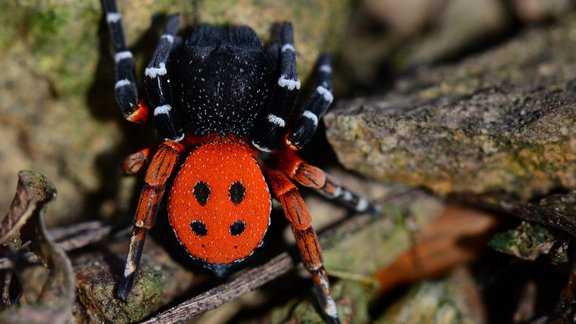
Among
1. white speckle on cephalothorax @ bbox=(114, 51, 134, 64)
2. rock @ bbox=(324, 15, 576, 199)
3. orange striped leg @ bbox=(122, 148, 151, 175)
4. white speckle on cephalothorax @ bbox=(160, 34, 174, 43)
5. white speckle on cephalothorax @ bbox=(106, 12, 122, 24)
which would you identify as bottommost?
orange striped leg @ bbox=(122, 148, 151, 175)

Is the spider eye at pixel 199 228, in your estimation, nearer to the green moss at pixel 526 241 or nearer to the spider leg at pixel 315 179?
the spider leg at pixel 315 179

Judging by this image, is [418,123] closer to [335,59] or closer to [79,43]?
[335,59]

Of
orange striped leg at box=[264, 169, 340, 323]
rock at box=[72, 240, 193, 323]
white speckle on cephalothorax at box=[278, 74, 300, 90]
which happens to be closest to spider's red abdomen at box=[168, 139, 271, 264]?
orange striped leg at box=[264, 169, 340, 323]

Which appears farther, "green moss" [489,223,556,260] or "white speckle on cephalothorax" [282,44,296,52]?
"white speckle on cephalothorax" [282,44,296,52]

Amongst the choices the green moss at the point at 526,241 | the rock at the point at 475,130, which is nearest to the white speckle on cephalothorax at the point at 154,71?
the rock at the point at 475,130

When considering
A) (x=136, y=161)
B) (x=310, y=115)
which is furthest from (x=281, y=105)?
(x=136, y=161)

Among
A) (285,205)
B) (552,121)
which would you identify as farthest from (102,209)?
(552,121)

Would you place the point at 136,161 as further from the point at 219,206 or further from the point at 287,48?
the point at 287,48

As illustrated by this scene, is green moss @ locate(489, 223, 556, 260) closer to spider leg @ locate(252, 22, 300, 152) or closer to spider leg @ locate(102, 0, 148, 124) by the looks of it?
spider leg @ locate(252, 22, 300, 152)

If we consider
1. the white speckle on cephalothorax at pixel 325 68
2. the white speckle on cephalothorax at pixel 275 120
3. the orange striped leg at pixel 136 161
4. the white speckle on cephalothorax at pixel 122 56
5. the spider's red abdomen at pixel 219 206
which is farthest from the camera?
the white speckle on cephalothorax at pixel 325 68
